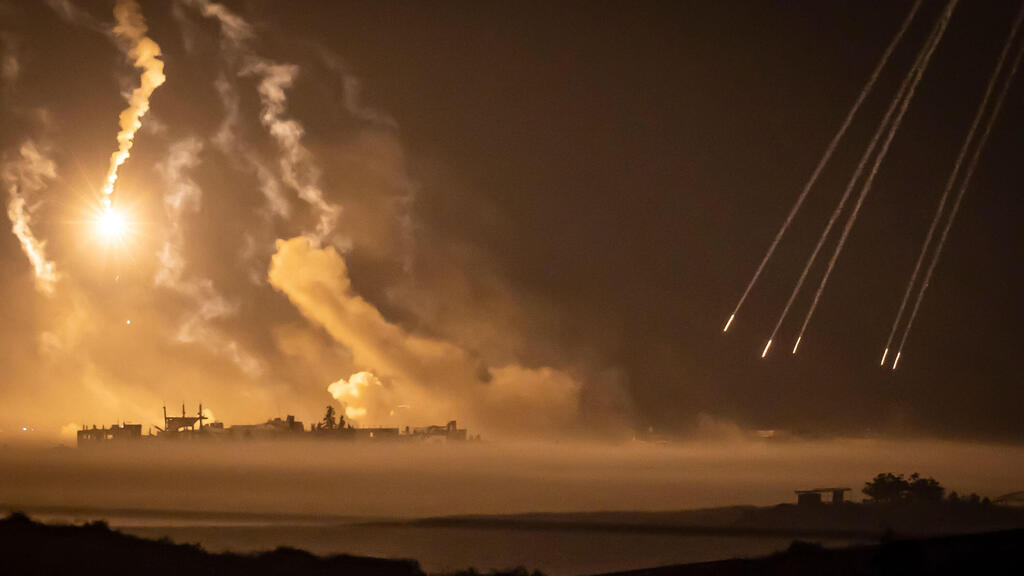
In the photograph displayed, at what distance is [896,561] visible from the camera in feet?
106

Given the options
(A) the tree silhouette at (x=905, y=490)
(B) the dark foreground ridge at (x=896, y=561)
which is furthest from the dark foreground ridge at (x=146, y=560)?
(A) the tree silhouette at (x=905, y=490)

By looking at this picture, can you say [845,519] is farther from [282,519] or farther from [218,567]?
[218,567]

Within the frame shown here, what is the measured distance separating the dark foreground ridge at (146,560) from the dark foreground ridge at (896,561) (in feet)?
32.1

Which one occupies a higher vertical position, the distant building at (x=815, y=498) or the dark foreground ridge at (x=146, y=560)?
the dark foreground ridge at (x=146, y=560)

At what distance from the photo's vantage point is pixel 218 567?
39812mm

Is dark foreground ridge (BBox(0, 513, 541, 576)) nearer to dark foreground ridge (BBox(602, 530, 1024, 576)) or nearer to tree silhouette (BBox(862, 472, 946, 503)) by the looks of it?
dark foreground ridge (BBox(602, 530, 1024, 576))

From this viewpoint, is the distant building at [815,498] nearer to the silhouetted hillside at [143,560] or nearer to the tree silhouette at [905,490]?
the tree silhouette at [905,490]

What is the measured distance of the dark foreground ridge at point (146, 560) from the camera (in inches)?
1521

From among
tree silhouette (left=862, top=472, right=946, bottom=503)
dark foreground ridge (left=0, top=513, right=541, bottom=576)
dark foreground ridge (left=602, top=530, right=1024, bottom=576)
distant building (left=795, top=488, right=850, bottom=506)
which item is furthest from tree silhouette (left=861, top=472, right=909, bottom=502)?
dark foreground ridge (left=0, top=513, right=541, bottom=576)

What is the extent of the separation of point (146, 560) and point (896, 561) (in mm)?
27205

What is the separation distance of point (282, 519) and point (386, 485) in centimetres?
8260

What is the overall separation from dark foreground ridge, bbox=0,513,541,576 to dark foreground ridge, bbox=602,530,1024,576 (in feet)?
32.1

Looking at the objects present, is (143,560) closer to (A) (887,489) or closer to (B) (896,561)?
(B) (896,561)

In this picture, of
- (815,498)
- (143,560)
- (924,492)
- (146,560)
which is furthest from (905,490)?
(143,560)
